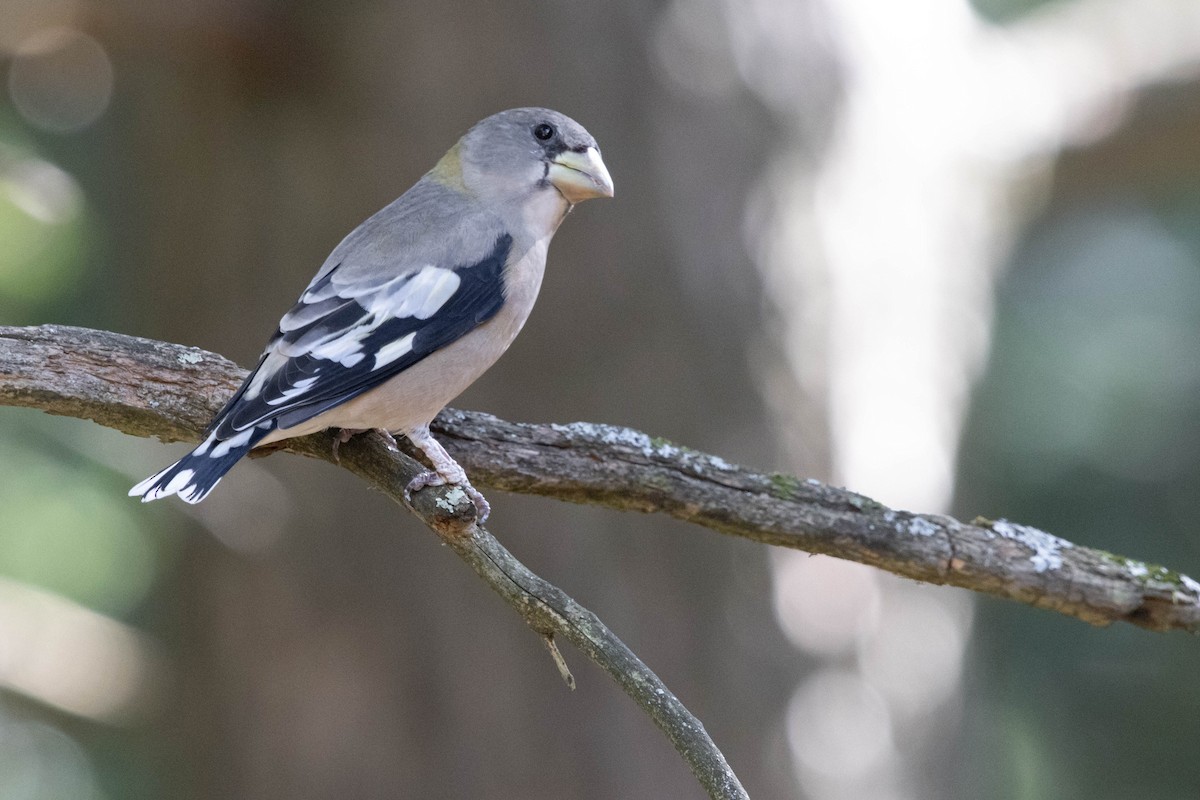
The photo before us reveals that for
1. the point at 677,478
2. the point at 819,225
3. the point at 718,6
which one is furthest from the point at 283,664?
the point at 718,6

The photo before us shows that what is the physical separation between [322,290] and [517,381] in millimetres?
1603

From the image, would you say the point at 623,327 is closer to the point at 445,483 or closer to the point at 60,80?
the point at 445,483

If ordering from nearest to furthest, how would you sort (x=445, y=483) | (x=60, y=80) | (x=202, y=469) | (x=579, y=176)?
(x=202, y=469)
(x=445, y=483)
(x=579, y=176)
(x=60, y=80)

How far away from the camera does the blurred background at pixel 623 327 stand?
4.61 metres

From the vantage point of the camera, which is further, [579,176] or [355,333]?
[579,176]

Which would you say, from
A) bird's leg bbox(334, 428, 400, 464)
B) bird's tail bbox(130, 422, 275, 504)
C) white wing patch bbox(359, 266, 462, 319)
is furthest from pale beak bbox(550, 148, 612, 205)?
bird's tail bbox(130, 422, 275, 504)

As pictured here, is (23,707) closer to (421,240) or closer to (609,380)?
(609,380)

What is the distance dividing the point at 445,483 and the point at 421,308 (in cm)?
54

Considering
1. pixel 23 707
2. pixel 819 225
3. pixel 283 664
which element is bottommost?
pixel 23 707

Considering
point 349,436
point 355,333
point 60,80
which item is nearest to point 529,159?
point 355,333

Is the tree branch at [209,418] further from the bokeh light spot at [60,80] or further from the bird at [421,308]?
the bokeh light spot at [60,80]

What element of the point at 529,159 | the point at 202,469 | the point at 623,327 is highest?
the point at 623,327

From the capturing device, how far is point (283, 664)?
468 centimetres

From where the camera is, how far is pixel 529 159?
3.60 meters
